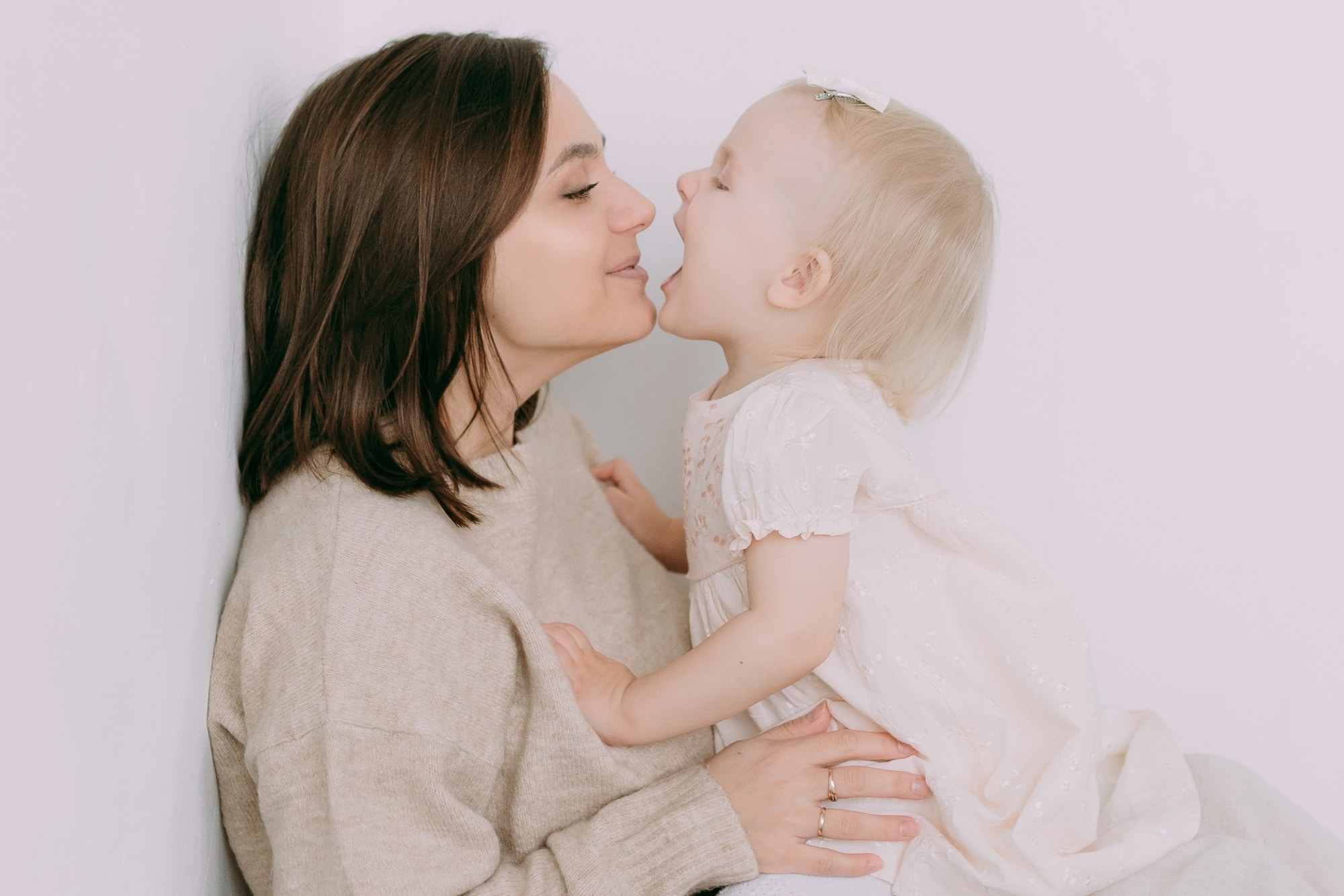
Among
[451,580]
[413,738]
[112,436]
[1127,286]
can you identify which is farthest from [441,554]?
[1127,286]

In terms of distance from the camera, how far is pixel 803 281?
49.0 inches

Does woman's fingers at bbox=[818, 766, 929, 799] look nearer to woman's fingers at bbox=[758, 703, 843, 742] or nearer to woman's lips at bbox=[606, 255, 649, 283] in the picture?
woman's fingers at bbox=[758, 703, 843, 742]

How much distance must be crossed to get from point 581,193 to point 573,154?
49 mm

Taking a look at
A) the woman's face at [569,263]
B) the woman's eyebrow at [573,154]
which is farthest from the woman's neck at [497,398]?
the woman's eyebrow at [573,154]

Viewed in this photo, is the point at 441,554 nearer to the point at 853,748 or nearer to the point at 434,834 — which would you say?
the point at 434,834

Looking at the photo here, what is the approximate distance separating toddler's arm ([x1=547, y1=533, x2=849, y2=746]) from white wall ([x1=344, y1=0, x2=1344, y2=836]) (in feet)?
2.45

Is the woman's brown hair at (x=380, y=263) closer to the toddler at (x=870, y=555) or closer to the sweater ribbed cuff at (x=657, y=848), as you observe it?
the toddler at (x=870, y=555)

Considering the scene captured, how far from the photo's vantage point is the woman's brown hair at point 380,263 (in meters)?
1.14

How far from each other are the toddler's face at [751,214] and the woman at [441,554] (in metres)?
0.08

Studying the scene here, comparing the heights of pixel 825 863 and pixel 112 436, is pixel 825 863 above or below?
below

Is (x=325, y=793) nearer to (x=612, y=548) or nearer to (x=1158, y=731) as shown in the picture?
(x=612, y=548)

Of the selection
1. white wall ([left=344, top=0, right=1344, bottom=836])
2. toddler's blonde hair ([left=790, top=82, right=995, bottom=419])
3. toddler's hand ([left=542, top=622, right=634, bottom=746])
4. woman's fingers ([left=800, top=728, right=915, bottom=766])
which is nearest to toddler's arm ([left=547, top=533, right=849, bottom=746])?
toddler's hand ([left=542, top=622, right=634, bottom=746])

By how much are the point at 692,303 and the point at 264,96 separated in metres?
0.58

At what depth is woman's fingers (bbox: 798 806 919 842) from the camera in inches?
44.4
